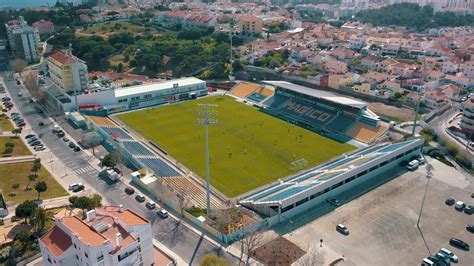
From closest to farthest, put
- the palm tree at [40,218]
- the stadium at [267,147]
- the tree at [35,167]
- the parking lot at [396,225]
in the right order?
the parking lot at [396,225] → the palm tree at [40,218] → the stadium at [267,147] → the tree at [35,167]

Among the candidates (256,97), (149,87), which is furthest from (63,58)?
(256,97)

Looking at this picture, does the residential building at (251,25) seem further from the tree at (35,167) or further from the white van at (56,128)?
the tree at (35,167)

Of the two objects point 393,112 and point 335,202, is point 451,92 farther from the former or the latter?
point 335,202

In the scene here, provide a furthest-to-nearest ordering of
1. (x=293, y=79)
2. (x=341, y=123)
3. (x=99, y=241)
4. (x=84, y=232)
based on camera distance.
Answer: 1. (x=293, y=79)
2. (x=341, y=123)
3. (x=84, y=232)
4. (x=99, y=241)

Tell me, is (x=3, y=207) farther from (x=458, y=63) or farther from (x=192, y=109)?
(x=458, y=63)

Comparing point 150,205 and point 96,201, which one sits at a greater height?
point 96,201

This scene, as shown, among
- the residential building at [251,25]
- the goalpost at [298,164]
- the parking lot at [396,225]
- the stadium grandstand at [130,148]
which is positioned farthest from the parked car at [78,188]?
the residential building at [251,25]

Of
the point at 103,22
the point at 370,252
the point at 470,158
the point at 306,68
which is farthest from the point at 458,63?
the point at 103,22
